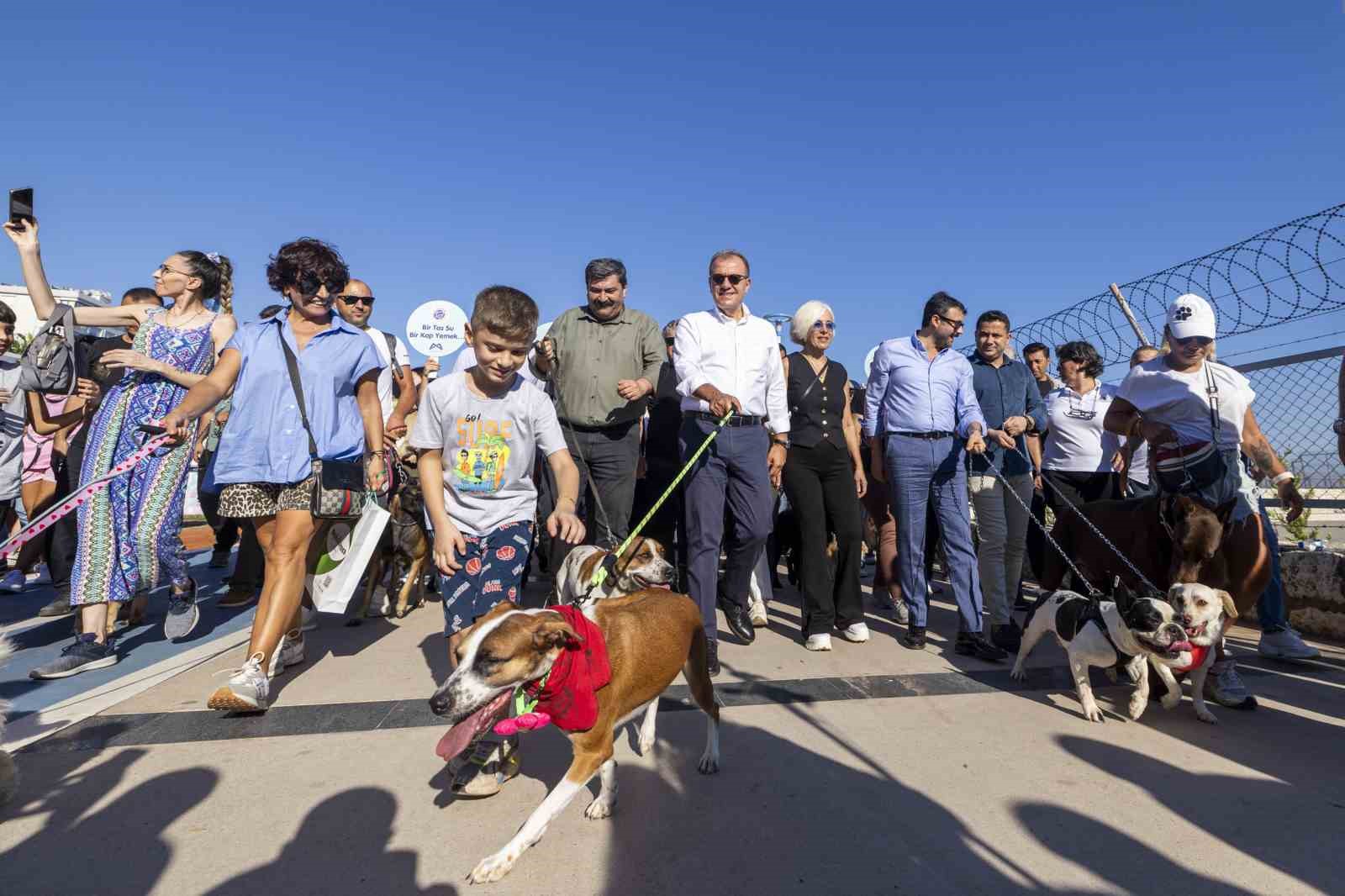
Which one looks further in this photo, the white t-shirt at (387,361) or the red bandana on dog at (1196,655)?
the white t-shirt at (387,361)

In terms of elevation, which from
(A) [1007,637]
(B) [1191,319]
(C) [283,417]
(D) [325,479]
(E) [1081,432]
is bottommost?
(A) [1007,637]

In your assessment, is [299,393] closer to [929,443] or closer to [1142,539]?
[929,443]

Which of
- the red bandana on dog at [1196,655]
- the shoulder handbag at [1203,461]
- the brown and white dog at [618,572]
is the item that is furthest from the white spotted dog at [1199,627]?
the brown and white dog at [618,572]

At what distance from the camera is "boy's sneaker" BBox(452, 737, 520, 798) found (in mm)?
2535

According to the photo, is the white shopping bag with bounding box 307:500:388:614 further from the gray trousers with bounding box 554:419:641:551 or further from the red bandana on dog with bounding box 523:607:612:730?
the red bandana on dog with bounding box 523:607:612:730

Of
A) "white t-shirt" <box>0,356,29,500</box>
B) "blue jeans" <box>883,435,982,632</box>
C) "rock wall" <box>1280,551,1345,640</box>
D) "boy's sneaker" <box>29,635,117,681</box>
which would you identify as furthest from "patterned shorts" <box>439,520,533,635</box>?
"rock wall" <box>1280,551,1345,640</box>

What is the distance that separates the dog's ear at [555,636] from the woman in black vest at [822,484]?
290 centimetres

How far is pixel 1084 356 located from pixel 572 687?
5.51m

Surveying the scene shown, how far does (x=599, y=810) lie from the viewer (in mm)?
2473

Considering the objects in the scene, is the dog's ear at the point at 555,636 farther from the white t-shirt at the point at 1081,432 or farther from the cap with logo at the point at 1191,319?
the white t-shirt at the point at 1081,432

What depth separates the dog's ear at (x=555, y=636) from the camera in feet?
7.03

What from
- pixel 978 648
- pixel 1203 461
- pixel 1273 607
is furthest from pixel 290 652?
pixel 1273 607

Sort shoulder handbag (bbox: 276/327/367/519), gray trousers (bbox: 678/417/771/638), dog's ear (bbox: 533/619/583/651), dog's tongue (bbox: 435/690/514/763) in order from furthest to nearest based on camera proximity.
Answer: gray trousers (bbox: 678/417/771/638) → shoulder handbag (bbox: 276/327/367/519) → dog's ear (bbox: 533/619/583/651) → dog's tongue (bbox: 435/690/514/763)

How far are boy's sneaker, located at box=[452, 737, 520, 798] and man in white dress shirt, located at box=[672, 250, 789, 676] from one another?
A: 177 centimetres
